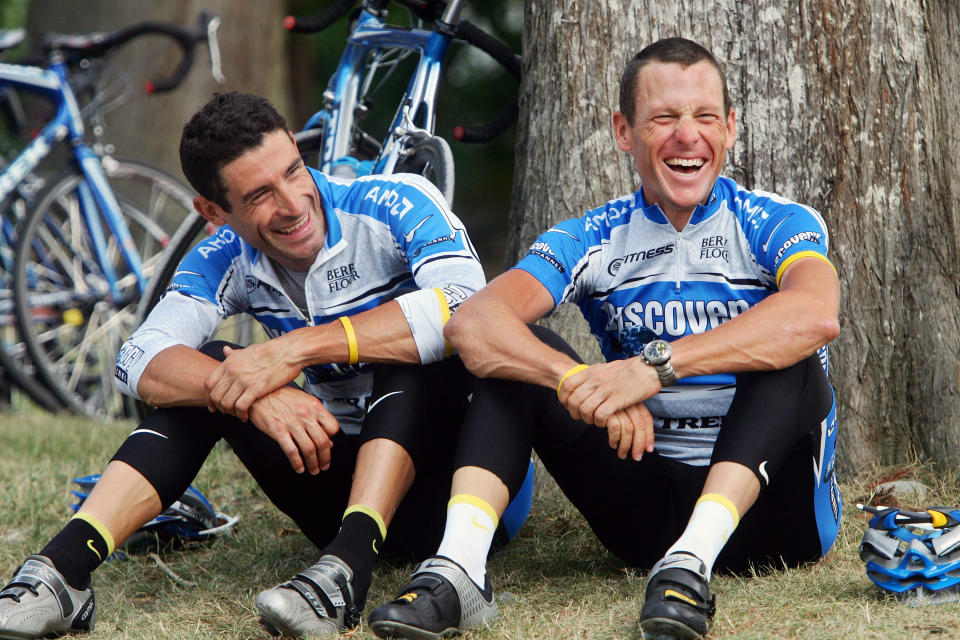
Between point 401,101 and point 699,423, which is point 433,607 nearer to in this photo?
point 699,423

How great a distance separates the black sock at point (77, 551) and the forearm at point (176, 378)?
33 centimetres

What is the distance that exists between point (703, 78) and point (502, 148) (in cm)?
798

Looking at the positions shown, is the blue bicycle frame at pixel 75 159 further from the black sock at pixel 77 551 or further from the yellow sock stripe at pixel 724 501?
the yellow sock stripe at pixel 724 501

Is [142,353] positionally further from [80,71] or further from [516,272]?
[80,71]

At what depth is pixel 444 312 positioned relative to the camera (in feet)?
8.64

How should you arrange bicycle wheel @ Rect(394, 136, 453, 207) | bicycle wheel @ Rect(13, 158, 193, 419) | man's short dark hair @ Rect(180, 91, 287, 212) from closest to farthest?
1. man's short dark hair @ Rect(180, 91, 287, 212)
2. bicycle wheel @ Rect(394, 136, 453, 207)
3. bicycle wheel @ Rect(13, 158, 193, 419)

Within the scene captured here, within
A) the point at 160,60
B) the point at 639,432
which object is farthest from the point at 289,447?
the point at 160,60

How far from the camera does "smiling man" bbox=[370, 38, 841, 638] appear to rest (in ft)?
7.66

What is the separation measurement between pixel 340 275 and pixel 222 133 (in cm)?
46

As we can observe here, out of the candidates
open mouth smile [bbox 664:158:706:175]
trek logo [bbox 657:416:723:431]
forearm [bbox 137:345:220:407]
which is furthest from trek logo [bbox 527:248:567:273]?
forearm [bbox 137:345:220:407]

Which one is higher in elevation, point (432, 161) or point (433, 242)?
point (432, 161)

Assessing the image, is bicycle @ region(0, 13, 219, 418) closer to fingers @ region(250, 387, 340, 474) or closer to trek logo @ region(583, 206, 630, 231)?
fingers @ region(250, 387, 340, 474)

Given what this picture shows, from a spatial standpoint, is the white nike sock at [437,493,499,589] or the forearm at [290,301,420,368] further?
the forearm at [290,301,420,368]

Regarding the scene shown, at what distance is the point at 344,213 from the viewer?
2883 millimetres
